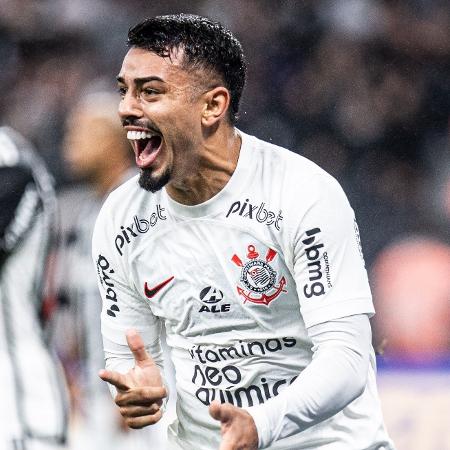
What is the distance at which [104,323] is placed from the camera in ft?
9.61

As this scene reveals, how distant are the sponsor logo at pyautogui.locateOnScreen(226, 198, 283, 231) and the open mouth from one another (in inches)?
9.4

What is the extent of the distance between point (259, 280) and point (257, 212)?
0.17 meters

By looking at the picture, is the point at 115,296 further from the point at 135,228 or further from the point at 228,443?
the point at 228,443

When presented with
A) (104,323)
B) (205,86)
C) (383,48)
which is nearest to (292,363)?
(104,323)

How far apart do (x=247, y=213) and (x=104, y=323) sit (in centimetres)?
53

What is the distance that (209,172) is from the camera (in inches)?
109

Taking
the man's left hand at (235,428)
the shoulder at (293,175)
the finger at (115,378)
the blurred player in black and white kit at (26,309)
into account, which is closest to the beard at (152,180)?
the shoulder at (293,175)

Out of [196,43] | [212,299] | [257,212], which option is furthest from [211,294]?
[196,43]

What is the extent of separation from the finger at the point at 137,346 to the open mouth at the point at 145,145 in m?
0.43

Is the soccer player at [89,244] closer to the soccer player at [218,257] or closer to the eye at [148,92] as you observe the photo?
the soccer player at [218,257]

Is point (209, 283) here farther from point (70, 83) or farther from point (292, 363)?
point (70, 83)

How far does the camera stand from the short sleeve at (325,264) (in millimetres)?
2562

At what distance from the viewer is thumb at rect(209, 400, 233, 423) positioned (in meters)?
2.30

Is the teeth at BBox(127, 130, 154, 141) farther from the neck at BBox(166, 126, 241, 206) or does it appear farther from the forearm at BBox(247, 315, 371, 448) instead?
the forearm at BBox(247, 315, 371, 448)
